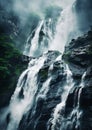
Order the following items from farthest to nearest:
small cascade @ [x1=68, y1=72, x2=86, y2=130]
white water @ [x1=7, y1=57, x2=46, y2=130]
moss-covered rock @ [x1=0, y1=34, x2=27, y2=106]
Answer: moss-covered rock @ [x1=0, y1=34, x2=27, y2=106] < white water @ [x1=7, y1=57, x2=46, y2=130] < small cascade @ [x1=68, y1=72, x2=86, y2=130]

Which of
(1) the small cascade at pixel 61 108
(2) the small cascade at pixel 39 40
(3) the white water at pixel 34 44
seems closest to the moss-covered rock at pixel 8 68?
(3) the white water at pixel 34 44

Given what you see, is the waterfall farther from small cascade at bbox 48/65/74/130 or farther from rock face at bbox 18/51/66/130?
rock face at bbox 18/51/66/130

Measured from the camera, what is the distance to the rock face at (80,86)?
16.8 metres

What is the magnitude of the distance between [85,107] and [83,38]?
30.9ft

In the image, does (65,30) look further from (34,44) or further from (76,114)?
(76,114)

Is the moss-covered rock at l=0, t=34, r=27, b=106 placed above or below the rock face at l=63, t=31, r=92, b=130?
above

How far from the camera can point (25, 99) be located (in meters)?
23.0

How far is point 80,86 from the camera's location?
1850 centimetres

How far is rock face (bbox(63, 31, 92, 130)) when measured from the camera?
55.0 ft

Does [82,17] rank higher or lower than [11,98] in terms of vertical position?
higher

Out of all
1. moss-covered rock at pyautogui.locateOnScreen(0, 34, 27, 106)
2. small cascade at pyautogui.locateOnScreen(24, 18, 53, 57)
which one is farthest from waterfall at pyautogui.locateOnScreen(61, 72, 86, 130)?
small cascade at pyautogui.locateOnScreen(24, 18, 53, 57)

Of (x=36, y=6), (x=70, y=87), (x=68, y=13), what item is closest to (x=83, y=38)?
(x=70, y=87)

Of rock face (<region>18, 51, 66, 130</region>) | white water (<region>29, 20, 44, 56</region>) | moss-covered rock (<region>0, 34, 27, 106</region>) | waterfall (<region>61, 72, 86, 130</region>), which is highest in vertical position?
white water (<region>29, 20, 44, 56</region>)

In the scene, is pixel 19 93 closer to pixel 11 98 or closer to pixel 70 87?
pixel 11 98
